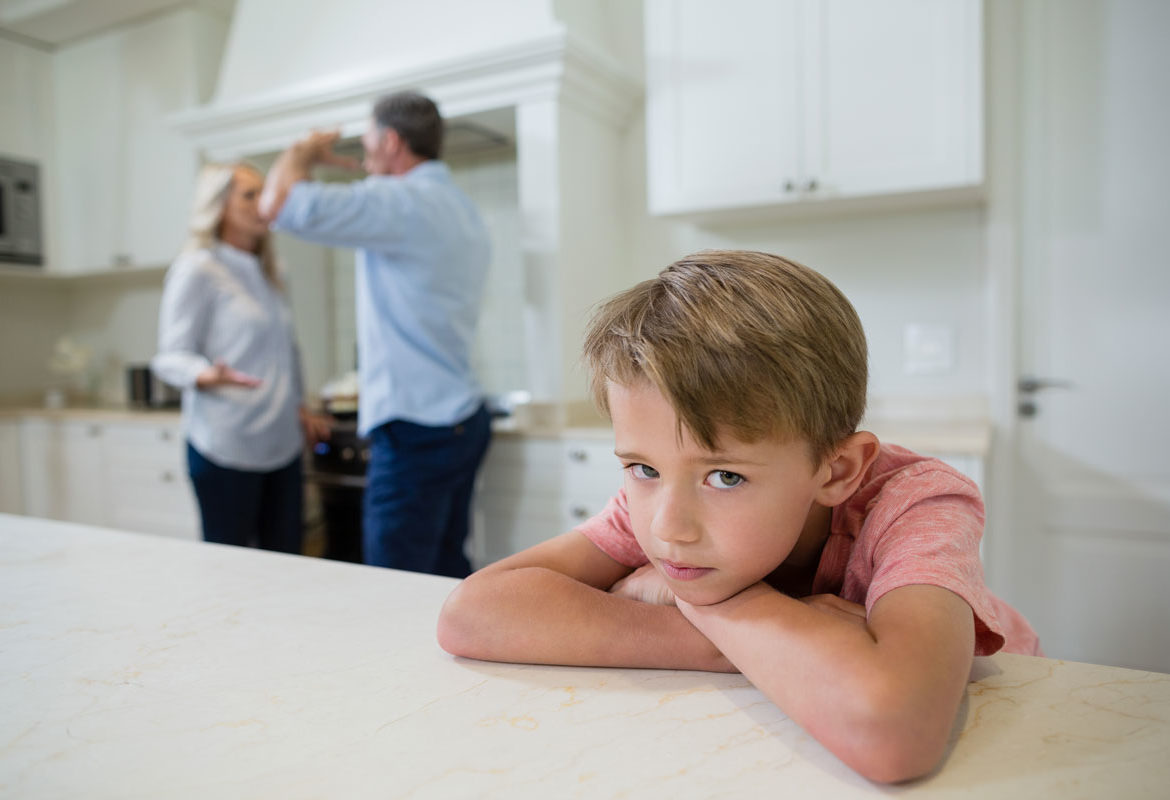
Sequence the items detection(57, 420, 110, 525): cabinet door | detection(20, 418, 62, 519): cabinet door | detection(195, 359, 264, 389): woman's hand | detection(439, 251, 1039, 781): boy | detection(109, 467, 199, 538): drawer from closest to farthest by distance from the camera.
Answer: detection(439, 251, 1039, 781): boy → detection(195, 359, 264, 389): woman's hand → detection(109, 467, 199, 538): drawer → detection(57, 420, 110, 525): cabinet door → detection(20, 418, 62, 519): cabinet door

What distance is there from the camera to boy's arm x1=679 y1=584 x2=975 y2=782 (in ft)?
1.58

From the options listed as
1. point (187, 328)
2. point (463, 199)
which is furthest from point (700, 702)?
point (187, 328)

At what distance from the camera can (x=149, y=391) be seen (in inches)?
148

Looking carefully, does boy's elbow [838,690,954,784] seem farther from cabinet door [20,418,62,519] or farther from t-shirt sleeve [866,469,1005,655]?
cabinet door [20,418,62,519]

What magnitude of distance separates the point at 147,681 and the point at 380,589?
27 cm

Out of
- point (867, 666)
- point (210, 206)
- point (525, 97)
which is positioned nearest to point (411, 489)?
point (210, 206)

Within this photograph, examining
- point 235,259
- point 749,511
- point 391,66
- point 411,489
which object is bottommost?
point 411,489

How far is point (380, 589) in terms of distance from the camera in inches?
34.2

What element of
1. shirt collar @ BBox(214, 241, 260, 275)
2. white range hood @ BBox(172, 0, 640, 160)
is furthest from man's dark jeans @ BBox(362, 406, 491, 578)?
white range hood @ BBox(172, 0, 640, 160)

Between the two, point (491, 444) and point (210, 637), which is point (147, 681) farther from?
point (491, 444)

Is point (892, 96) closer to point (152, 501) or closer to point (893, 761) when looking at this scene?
point (893, 761)

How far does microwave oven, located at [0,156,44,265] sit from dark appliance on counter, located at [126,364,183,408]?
28.8 inches

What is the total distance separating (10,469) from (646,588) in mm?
3947

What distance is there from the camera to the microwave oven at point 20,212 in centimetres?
373
